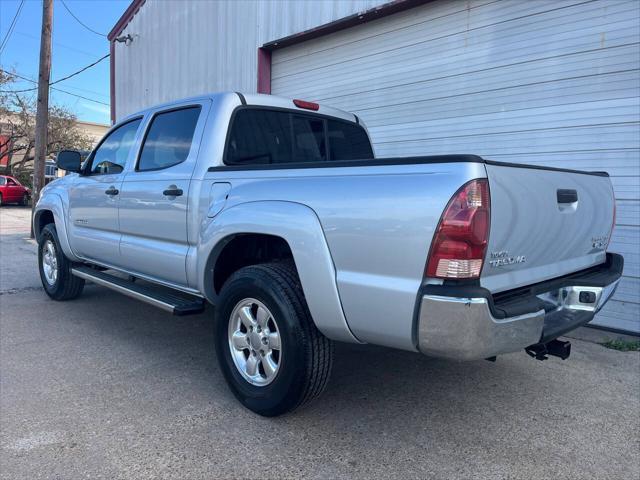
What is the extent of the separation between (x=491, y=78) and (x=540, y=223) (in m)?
4.02

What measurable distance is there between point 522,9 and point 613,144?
1.89 metres

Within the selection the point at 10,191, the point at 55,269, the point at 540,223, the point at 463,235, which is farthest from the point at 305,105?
the point at 10,191

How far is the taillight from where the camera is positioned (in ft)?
7.03

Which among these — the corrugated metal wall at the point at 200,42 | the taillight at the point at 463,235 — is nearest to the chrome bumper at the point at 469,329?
the taillight at the point at 463,235

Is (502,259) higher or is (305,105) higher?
(305,105)

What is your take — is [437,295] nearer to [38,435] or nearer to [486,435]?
[486,435]

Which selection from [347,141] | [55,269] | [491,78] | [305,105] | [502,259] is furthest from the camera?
[491,78]

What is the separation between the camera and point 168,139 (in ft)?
13.1

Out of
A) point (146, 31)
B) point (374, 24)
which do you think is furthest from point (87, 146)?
point (374, 24)

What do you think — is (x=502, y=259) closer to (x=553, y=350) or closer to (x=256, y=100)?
(x=553, y=350)

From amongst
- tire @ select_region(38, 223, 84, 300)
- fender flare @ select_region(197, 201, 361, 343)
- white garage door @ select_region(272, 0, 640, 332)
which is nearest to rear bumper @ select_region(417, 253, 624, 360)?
fender flare @ select_region(197, 201, 361, 343)

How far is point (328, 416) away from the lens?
10.1ft

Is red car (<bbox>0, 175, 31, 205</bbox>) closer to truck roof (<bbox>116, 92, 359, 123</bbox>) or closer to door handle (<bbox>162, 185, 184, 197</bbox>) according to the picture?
truck roof (<bbox>116, 92, 359, 123</bbox>)

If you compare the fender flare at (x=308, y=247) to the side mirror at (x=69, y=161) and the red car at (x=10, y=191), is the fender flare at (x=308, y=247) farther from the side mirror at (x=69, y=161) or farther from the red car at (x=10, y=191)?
the red car at (x=10, y=191)
